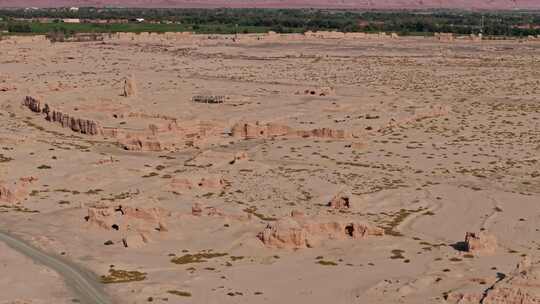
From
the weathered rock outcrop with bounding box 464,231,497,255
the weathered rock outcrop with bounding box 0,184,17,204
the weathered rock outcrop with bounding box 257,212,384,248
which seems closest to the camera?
the weathered rock outcrop with bounding box 464,231,497,255

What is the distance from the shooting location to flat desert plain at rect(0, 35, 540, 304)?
40156mm

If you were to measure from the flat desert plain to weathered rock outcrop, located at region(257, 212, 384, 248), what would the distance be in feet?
0.26

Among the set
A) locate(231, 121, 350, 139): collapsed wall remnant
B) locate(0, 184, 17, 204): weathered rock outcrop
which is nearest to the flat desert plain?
locate(0, 184, 17, 204): weathered rock outcrop

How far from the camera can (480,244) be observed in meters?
43.2

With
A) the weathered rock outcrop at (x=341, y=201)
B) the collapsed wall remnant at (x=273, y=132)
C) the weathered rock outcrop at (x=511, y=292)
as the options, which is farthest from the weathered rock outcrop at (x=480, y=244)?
the collapsed wall remnant at (x=273, y=132)

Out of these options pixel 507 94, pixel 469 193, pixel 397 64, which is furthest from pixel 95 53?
pixel 469 193

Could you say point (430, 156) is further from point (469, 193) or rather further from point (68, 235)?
point (68, 235)

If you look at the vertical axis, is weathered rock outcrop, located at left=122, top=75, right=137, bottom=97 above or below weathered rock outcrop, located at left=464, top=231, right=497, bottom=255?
above

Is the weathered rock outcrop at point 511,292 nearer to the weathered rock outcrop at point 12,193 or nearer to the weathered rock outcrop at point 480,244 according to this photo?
the weathered rock outcrop at point 480,244

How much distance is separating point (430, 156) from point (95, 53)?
10290 cm

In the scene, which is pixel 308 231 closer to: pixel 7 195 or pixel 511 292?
pixel 511 292

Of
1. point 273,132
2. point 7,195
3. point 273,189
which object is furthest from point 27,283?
point 273,132

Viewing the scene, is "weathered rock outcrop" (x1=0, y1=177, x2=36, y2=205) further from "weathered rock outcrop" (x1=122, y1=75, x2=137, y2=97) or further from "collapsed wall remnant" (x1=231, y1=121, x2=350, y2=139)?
"weathered rock outcrop" (x1=122, y1=75, x2=137, y2=97)

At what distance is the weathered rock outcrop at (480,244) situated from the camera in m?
43.1
